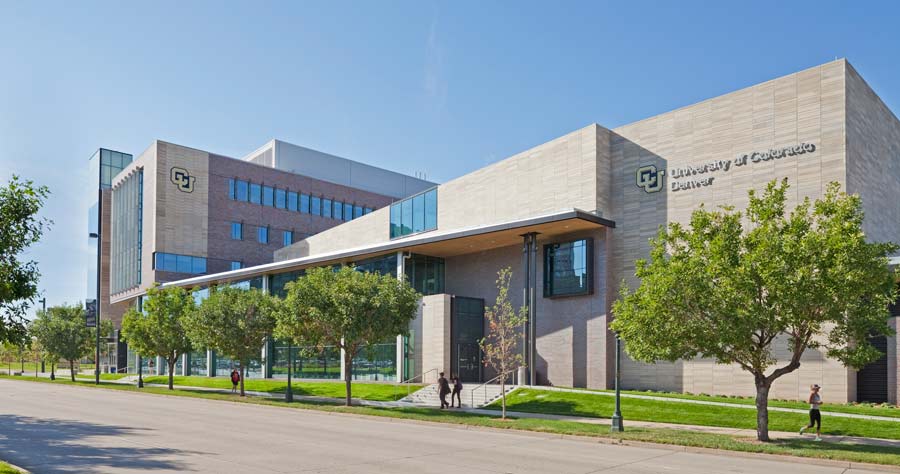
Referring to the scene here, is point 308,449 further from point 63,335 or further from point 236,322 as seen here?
point 63,335

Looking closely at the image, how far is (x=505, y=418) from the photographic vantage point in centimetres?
2816

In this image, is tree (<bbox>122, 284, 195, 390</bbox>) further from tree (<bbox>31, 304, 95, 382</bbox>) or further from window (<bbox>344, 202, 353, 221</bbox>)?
window (<bbox>344, 202, 353, 221</bbox>)

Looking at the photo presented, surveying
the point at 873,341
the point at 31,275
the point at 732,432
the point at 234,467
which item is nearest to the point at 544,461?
the point at 234,467

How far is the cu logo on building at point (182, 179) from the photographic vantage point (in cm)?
7219

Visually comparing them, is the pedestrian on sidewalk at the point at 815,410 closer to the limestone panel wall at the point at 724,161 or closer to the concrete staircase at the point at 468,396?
the limestone panel wall at the point at 724,161

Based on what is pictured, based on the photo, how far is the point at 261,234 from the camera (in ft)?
259

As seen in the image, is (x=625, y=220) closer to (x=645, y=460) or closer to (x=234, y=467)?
(x=645, y=460)

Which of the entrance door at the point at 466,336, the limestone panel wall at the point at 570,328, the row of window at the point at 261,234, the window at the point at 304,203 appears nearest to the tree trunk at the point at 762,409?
the limestone panel wall at the point at 570,328

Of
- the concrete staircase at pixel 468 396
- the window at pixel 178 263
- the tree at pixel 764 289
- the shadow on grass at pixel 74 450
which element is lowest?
the concrete staircase at pixel 468 396

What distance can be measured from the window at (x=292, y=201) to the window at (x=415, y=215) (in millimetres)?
31288

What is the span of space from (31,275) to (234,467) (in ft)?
22.7

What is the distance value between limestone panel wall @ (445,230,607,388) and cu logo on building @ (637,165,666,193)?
347cm

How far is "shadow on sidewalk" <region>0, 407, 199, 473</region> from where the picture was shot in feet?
50.2

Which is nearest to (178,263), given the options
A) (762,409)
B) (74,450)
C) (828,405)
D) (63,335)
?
(63,335)
